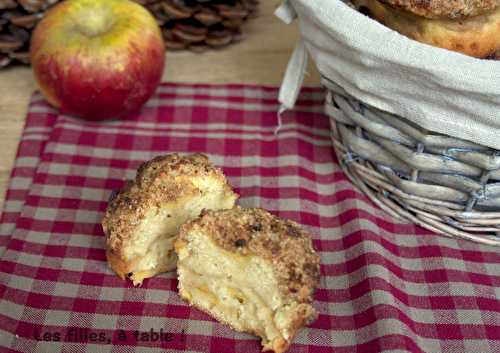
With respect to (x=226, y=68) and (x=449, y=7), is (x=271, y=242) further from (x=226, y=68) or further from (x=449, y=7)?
(x=226, y=68)

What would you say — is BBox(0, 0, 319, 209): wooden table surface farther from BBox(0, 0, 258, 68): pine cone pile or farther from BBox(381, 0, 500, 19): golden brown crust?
BBox(381, 0, 500, 19): golden brown crust

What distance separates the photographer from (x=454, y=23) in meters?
0.99

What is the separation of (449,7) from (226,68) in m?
0.78

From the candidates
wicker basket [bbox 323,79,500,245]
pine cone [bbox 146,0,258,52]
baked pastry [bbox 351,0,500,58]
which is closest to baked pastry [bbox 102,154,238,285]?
wicker basket [bbox 323,79,500,245]

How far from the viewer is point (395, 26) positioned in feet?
3.41

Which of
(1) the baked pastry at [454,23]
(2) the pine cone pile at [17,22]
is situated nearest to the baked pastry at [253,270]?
(1) the baked pastry at [454,23]

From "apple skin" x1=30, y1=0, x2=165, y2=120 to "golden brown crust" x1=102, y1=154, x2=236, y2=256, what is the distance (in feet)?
1.04

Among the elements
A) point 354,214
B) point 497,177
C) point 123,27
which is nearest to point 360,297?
point 354,214

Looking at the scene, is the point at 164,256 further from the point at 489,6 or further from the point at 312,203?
the point at 489,6

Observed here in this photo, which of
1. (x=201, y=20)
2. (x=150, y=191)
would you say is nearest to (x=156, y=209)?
(x=150, y=191)

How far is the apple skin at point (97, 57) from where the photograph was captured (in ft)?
4.33

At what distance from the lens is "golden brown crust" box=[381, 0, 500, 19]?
949 mm

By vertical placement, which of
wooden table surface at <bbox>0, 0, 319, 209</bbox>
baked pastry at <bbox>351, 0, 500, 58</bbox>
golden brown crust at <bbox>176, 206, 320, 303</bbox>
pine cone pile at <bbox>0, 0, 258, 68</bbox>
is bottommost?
wooden table surface at <bbox>0, 0, 319, 209</bbox>

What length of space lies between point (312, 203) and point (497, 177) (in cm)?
36
